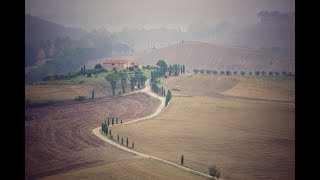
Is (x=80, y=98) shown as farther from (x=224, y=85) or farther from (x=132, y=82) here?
(x=224, y=85)

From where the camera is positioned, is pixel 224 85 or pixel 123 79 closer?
pixel 123 79

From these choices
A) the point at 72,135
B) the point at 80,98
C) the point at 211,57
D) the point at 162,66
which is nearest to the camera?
the point at 72,135

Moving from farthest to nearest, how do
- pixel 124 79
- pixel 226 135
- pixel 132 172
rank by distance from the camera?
pixel 124 79
pixel 226 135
pixel 132 172

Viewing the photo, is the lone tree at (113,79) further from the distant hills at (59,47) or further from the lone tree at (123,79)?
the distant hills at (59,47)

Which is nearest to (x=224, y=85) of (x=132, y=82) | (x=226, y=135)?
(x=226, y=135)

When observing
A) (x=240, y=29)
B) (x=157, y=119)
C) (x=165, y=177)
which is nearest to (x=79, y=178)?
(x=165, y=177)

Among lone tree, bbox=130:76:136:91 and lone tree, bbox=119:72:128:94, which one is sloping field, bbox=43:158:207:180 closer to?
lone tree, bbox=119:72:128:94
